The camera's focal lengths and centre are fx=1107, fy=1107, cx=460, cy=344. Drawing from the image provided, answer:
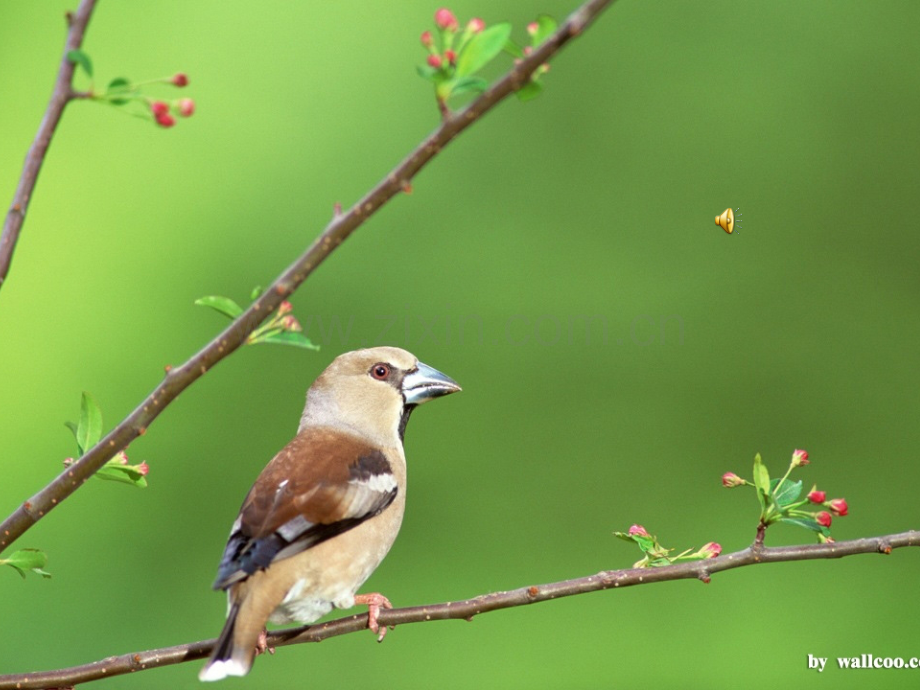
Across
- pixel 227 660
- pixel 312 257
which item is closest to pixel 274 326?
pixel 312 257

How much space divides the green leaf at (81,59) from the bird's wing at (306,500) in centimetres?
117

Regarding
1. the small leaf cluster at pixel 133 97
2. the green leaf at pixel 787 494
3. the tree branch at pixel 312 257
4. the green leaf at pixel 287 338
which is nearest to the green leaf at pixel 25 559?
the tree branch at pixel 312 257

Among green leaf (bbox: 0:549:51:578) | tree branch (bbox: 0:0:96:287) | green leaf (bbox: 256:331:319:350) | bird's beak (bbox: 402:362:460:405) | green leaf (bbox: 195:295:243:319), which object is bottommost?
green leaf (bbox: 0:549:51:578)

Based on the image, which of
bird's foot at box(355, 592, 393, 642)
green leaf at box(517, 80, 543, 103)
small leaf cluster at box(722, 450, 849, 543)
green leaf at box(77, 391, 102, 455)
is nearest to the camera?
green leaf at box(517, 80, 543, 103)

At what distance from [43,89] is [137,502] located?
2.49 metres

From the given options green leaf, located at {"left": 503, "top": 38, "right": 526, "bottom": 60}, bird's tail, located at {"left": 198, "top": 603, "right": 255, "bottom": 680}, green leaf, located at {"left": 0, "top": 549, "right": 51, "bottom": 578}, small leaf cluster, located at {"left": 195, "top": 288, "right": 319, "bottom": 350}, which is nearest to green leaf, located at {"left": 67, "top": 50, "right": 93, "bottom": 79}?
small leaf cluster, located at {"left": 195, "top": 288, "right": 319, "bottom": 350}

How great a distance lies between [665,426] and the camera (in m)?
6.94

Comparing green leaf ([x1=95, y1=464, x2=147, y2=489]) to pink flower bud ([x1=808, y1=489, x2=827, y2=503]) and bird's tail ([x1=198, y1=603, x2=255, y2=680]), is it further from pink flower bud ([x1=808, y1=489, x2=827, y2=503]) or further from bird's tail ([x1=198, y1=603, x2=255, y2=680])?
pink flower bud ([x1=808, y1=489, x2=827, y2=503])

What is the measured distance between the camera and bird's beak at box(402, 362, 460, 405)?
3559 millimetres

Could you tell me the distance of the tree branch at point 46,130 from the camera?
1.94 metres

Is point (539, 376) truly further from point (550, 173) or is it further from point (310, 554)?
point (310, 554)

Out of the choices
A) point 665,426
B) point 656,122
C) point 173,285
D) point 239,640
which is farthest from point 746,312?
point 239,640

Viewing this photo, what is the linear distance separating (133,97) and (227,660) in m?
1.24

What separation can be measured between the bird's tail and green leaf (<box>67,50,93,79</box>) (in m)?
1.26
